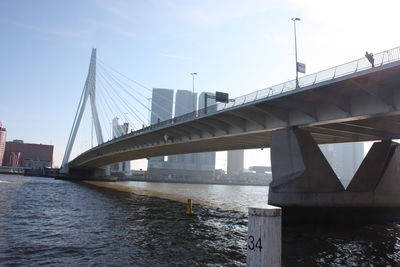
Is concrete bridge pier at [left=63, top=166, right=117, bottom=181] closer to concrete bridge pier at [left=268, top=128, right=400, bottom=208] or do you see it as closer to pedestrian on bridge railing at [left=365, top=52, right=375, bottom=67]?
concrete bridge pier at [left=268, top=128, right=400, bottom=208]

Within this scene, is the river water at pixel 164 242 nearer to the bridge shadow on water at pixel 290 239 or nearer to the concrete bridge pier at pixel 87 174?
the bridge shadow on water at pixel 290 239

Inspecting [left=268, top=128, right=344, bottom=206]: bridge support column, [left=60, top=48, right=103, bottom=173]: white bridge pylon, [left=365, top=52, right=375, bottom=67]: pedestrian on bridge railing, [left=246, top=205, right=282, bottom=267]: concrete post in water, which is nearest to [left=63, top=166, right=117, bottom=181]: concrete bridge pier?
[left=60, top=48, right=103, bottom=173]: white bridge pylon

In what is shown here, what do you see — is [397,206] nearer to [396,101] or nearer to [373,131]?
[373,131]

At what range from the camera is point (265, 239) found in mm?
5219

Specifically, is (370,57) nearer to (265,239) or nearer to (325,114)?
(325,114)

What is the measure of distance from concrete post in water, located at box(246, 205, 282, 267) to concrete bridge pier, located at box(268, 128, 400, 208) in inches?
714

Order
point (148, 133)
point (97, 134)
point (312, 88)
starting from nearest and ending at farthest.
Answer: point (312, 88)
point (148, 133)
point (97, 134)

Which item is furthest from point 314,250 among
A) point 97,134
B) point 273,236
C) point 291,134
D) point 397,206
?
point 97,134

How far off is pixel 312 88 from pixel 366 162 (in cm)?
1109

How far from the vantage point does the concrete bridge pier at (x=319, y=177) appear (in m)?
23.0

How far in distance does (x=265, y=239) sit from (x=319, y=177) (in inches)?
794

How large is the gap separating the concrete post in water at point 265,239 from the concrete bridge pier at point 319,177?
59.5 feet

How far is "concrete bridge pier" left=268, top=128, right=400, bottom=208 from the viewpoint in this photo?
23031 millimetres

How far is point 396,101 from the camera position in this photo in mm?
19594
